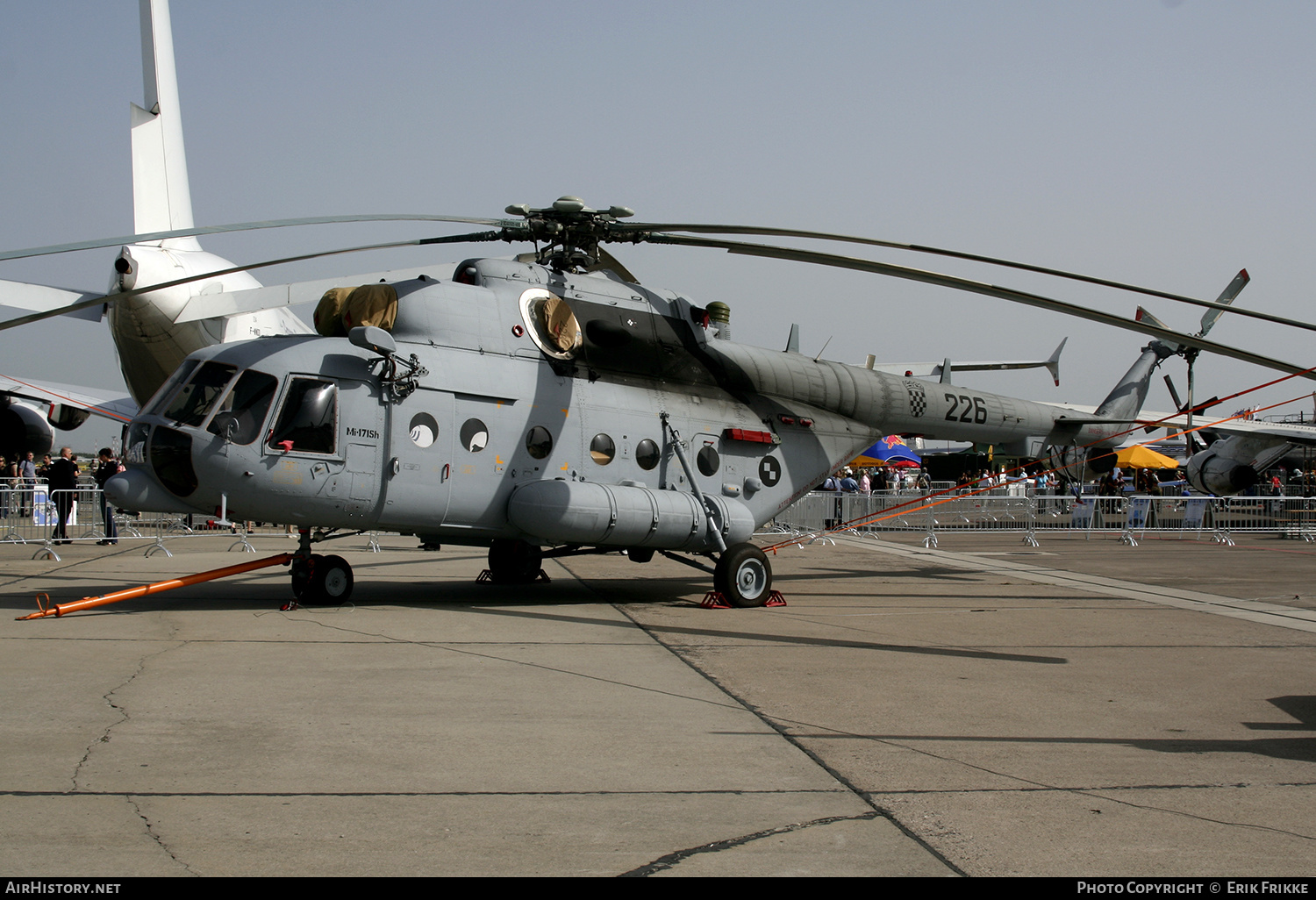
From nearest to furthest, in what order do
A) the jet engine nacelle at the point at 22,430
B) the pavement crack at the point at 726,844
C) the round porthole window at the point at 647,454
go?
the pavement crack at the point at 726,844
the round porthole window at the point at 647,454
the jet engine nacelle at the point at 22,430

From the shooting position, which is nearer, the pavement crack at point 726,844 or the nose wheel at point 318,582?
the pavement crack at point 726,844

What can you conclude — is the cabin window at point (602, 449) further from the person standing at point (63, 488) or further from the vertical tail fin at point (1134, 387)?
the person standing at point (63, 488)

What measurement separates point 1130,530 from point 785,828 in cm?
2172

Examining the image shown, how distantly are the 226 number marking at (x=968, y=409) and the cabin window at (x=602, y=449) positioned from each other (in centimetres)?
584

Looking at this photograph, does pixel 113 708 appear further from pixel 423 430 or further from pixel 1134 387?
pixel 1134 387

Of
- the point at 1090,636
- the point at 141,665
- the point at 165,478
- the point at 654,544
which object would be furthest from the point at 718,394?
the point at 141,665

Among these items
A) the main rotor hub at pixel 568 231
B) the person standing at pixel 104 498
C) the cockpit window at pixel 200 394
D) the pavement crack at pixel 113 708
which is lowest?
the pavement crack at pixel 113 708

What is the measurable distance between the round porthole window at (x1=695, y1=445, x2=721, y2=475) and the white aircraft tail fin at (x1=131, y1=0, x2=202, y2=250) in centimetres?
1251

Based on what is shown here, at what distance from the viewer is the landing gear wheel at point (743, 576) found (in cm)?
1128

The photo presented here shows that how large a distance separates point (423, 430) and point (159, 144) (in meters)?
13.9

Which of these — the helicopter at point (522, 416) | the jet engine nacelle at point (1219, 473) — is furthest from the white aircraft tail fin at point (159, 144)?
the jet engine nacelle at point (1219, 473)

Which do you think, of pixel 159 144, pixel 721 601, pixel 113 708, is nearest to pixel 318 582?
pixel 721 601

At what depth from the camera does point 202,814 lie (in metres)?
3.98

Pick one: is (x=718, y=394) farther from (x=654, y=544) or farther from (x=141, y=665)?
(x=141, y=665)
